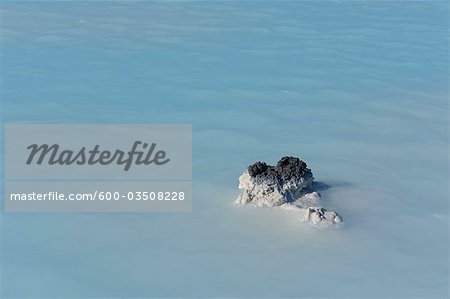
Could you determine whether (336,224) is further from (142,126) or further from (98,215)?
(142,126)

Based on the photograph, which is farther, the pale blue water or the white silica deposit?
the white silica deposit

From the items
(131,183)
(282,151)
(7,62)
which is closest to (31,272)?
(131,183)

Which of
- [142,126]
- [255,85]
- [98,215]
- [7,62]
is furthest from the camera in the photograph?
[7,62]

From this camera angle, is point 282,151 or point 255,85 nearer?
point 282,151

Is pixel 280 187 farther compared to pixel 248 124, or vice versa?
pixel 248 124

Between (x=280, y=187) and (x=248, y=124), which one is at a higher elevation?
(x=248, y=124)
